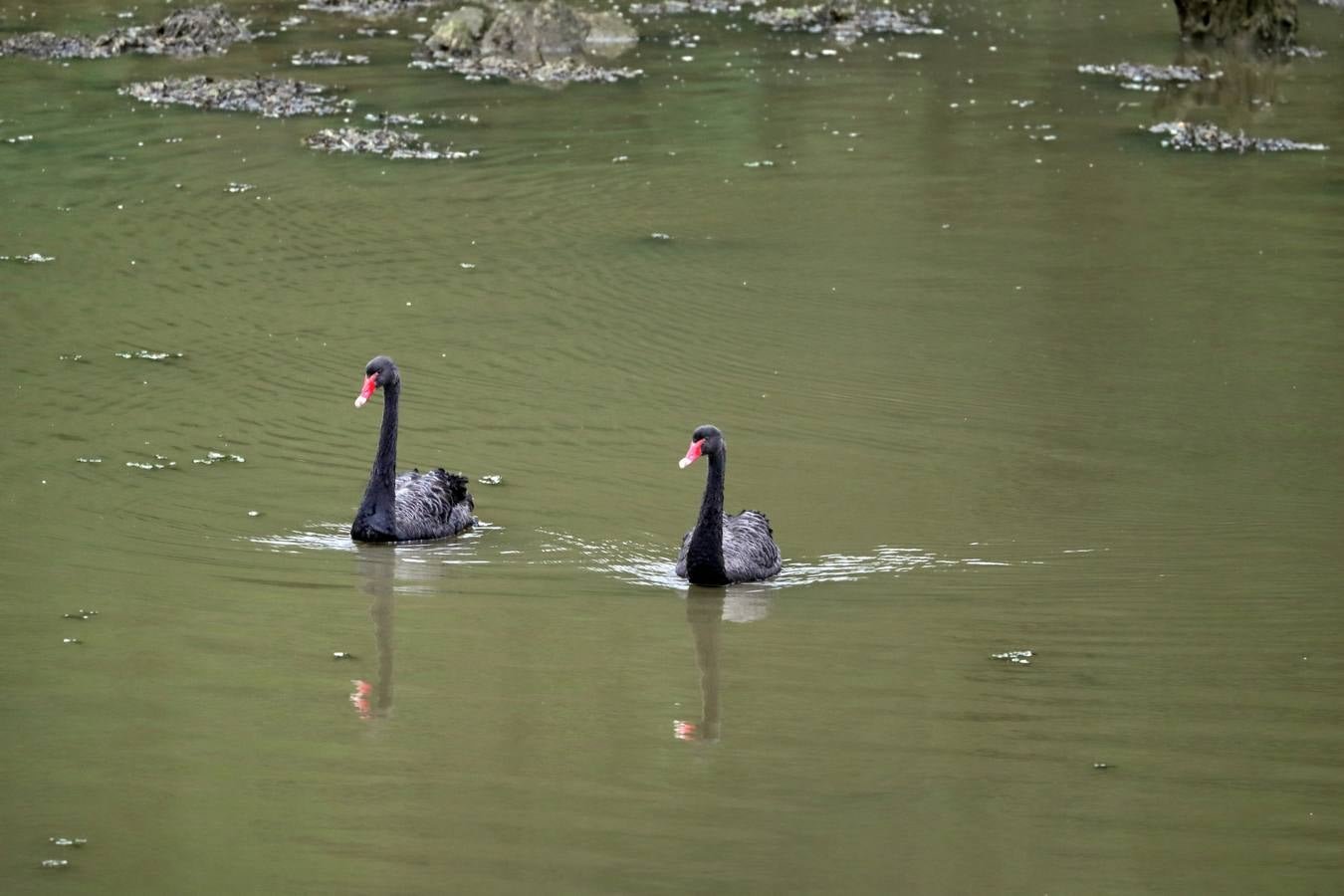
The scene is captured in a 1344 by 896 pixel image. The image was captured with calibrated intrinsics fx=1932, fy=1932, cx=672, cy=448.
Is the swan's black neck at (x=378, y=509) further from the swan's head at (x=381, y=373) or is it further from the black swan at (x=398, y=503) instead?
the swan's head at (x=381, y=373)

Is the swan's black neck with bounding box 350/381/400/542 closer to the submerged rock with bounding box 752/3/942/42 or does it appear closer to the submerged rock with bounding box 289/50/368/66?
the submerged rock with bounding box 289/50/368/66

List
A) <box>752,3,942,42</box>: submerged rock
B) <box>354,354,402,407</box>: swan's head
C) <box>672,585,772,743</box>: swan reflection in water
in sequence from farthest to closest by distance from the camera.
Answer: <box>752,3,942,42</box>: submerged rock < <box>354,354,402,407</box>: swan's head < <box>672,585,772,743</box>: swan reflection in water

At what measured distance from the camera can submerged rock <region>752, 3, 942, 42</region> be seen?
27812mm

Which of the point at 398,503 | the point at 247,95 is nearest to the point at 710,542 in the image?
the point at 398,503

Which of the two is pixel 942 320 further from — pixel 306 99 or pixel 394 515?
pixel 306 99

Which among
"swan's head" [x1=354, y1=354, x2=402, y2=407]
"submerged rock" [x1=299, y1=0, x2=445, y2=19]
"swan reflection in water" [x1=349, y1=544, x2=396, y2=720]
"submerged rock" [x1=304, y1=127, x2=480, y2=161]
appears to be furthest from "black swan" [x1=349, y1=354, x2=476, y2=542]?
"submerged rock" [x1=299, y1=0, x2=445, y2=19]

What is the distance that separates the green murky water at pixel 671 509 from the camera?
646 cm

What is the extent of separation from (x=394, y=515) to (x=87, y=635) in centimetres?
188

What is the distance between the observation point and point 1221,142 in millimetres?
19719

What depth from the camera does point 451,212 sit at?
16703 mm

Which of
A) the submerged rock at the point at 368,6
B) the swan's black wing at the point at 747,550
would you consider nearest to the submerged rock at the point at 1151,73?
the submerged rock at the point at 368,6

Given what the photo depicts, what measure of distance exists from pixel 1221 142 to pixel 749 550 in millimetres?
12388

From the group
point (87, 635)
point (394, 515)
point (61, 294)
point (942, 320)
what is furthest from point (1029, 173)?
point (87, 635)

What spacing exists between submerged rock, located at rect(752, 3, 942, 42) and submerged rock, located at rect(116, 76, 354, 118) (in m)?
8.71
